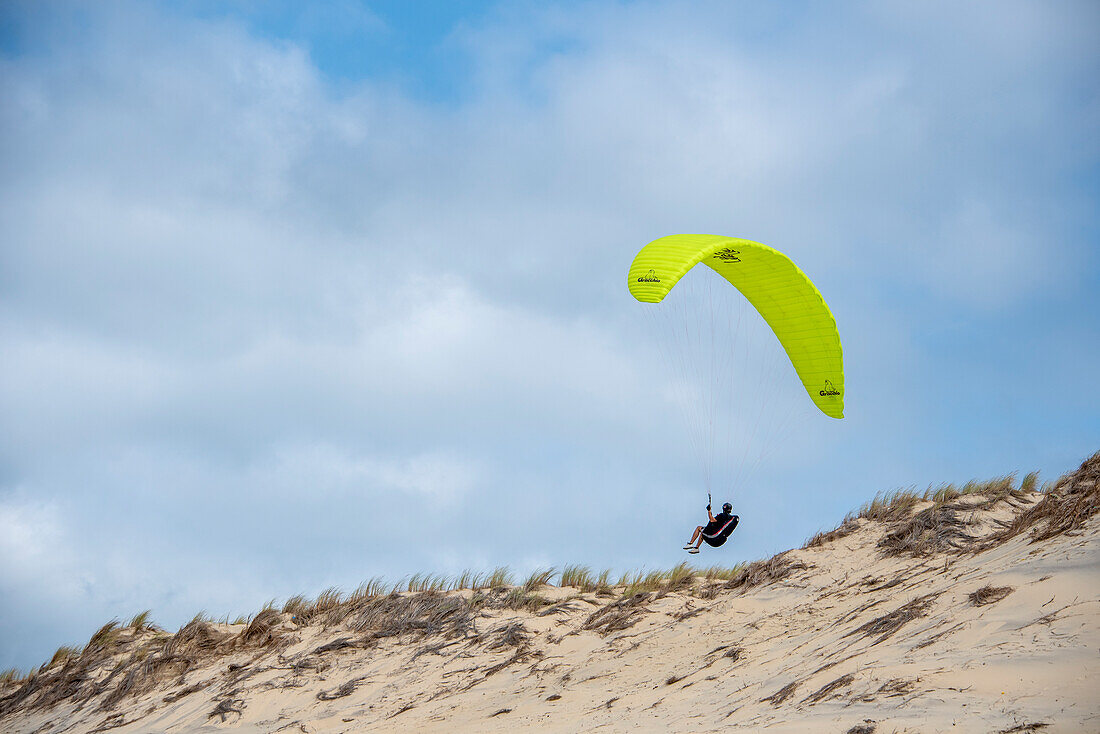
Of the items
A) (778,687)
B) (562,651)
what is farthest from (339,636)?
(778,687)

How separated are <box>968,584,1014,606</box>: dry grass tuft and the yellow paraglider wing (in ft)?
21.4

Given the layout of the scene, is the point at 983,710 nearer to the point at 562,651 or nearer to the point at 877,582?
Result: the point at 877,582

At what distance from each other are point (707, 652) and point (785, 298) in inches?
261

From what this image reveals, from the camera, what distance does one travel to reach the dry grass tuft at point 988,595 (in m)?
8.87

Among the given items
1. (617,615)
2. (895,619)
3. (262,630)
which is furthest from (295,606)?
(895,619)

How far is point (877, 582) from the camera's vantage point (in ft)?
41.0

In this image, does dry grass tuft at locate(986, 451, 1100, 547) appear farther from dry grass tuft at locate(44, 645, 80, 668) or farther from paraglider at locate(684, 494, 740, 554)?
dry grass tuft at locate(44, 645, 80, 668)

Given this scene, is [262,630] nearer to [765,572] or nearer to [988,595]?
[765,572]

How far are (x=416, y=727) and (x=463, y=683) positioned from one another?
1381mm

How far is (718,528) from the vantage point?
14.5 m

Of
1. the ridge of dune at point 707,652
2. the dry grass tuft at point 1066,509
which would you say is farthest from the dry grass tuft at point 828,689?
the dry grass tuft at point 1066,509

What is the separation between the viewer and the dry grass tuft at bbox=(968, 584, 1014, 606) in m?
8.87

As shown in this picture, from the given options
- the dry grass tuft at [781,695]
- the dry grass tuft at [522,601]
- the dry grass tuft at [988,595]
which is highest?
the dry grass tuft at [522,601]

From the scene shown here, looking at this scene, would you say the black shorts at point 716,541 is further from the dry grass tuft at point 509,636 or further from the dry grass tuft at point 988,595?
the dry grass tuft at point 988,595
